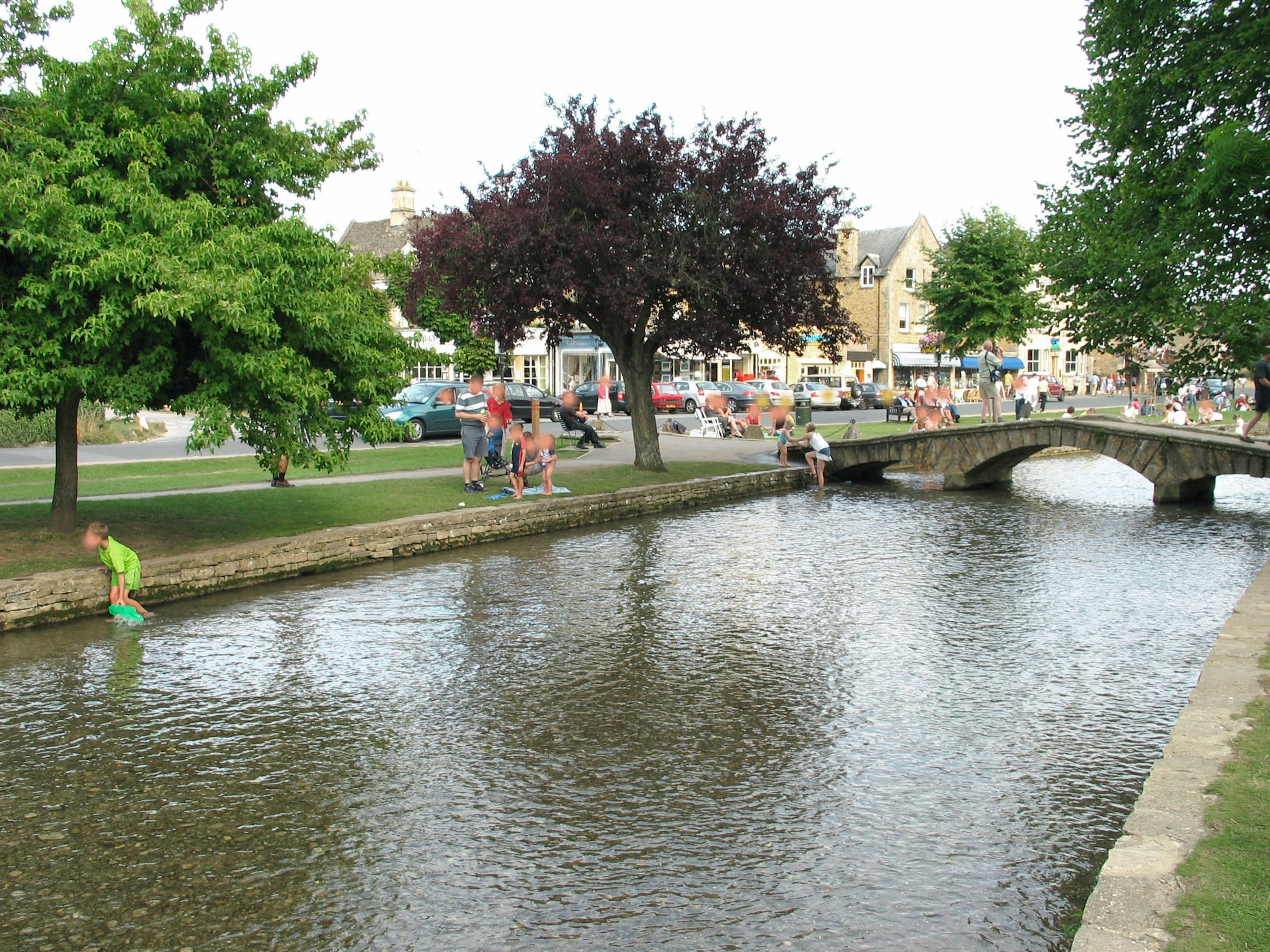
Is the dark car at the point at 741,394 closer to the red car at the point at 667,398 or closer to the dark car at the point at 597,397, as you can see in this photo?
the red car at the point at 667,398

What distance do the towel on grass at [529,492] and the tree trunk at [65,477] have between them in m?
6.82

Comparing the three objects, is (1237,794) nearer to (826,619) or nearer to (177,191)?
(826,619)

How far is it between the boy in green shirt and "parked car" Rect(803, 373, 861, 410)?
46358 mm

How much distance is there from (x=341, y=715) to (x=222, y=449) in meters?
22.2

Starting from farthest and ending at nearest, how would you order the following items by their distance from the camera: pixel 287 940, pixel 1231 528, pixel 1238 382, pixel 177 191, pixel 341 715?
pixel 1238 382, pixel 1231 528, pixel 177 191, pixel 341 715, pixel 287 940

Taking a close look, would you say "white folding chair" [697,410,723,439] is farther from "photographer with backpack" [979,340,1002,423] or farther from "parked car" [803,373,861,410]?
"parked car" [803,373,861,410]

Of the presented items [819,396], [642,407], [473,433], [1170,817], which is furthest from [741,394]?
[1170,817]

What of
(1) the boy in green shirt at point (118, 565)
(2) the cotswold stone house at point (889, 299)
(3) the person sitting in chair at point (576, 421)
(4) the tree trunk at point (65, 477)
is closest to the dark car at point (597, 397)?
(3) the person sitting in chair at point (576, 421)

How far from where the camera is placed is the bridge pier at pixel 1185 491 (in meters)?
22.3

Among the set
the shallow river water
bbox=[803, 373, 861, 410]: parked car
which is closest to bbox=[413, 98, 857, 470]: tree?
the shallow river water

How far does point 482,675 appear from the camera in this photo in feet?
32.6

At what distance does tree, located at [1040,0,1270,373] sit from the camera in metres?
17.8

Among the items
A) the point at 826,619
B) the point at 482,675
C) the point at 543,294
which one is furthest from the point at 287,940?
the point at 543,294

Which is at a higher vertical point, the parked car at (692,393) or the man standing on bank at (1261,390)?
the parked car at (692,393)
